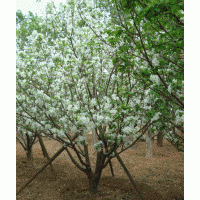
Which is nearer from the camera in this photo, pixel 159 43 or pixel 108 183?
pixel 159 43

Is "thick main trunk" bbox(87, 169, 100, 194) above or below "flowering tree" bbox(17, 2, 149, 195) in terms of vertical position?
below

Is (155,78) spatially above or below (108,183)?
above

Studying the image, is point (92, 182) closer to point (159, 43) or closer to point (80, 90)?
point (80, 90)

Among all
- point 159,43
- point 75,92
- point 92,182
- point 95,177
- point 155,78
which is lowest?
point 92,182

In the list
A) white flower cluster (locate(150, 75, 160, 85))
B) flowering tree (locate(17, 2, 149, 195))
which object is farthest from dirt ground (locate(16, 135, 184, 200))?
white flower cluster (locate(150, 75, 160, 85))

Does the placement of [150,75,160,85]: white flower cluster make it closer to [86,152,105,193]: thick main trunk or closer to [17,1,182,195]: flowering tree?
[17,1,182,195]: flowering tree

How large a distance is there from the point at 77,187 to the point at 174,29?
20.8 feet

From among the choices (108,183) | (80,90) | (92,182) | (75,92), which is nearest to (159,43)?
(80,90)

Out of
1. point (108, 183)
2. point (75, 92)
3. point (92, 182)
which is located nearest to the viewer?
point (75, 92)

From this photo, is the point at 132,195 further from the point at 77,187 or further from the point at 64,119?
the point at 64,119

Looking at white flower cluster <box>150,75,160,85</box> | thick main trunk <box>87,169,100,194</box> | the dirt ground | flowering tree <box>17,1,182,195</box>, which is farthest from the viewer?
thick main trunk <box>87,169,100,194</box>

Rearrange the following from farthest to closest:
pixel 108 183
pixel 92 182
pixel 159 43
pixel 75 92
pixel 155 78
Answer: pixel 108 183, pixel 92 182, pixel 75 92, pixel 155 78, pixel 159 43

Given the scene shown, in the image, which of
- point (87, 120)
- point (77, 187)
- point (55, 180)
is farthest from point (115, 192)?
point (87, 120)

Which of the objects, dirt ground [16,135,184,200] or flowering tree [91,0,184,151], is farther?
dirt ground [16,135,184,200]
